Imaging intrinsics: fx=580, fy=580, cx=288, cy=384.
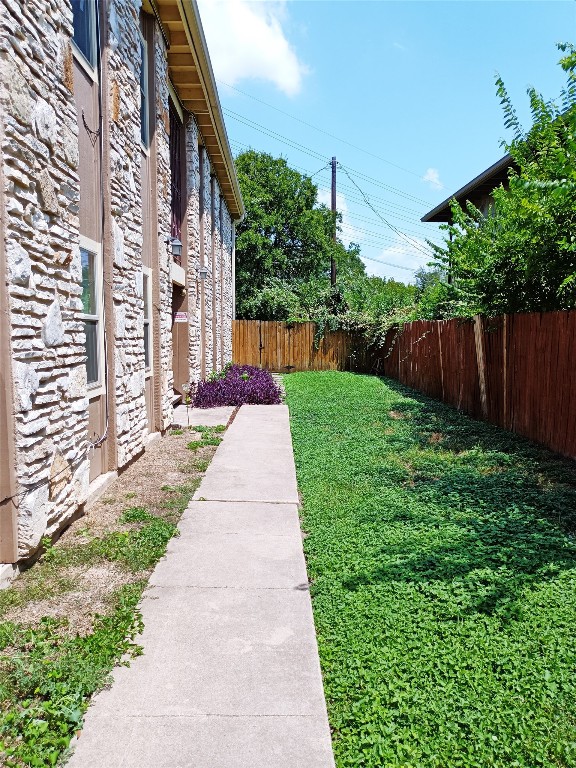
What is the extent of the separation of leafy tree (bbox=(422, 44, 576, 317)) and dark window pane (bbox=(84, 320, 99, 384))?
415cm

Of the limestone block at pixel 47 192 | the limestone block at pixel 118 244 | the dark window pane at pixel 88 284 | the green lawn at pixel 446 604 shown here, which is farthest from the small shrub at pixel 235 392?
the limestone block at pixel 47 192

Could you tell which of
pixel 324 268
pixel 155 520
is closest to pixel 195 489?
pixel 155 520

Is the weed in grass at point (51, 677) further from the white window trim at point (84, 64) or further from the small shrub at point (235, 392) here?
the small shrub at point (235, 392)

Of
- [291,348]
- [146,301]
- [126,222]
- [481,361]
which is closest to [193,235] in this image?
[146,301]

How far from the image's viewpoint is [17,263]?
3.46 metres

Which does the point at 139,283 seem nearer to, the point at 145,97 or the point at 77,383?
the point at 77,383

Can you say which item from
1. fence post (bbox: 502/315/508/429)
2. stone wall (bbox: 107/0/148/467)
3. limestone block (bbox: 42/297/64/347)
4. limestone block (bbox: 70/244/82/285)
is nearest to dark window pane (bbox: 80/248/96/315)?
stone wall (bbox: 107/0/148/467)

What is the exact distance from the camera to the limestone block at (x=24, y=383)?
345cm

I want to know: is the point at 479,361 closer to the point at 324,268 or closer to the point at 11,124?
the point at 11,124

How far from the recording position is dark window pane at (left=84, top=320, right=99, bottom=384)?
207 inches

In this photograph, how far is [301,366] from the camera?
21.4m

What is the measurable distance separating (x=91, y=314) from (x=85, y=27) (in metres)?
2.60

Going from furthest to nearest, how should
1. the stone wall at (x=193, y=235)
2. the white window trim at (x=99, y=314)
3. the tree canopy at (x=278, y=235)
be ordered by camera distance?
the tree canopy at (x=278, y=235)
the stone wall at (x=193, y=235)
the white window trim at (x=99, y=314)

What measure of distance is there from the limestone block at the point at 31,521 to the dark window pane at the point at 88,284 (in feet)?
6.72
